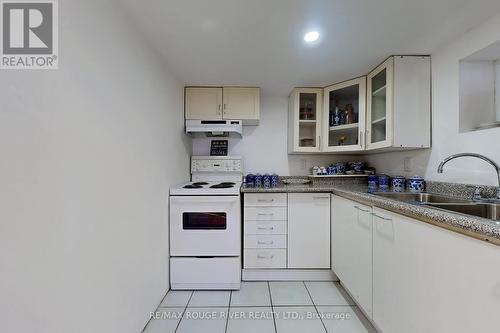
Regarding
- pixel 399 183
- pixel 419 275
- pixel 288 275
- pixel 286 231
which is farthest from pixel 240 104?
pixel 419 275

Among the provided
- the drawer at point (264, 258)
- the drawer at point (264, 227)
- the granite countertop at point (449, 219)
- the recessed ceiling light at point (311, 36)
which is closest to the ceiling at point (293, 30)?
the recessed ceiling light at point (311, 36)

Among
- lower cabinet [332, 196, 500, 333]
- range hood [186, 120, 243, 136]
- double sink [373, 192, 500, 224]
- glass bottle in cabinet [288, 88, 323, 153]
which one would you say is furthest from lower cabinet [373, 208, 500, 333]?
range hood [186, 120, 243, 136]

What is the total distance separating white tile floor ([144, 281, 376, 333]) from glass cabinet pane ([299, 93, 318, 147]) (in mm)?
1508

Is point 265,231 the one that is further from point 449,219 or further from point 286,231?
point 449,219

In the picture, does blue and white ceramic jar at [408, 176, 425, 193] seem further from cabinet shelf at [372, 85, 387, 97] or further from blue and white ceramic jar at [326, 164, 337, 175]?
blue and white ceramic jar at [326, 164, 337, 175]

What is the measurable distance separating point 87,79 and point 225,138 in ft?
6.12

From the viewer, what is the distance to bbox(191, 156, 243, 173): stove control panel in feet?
8.82

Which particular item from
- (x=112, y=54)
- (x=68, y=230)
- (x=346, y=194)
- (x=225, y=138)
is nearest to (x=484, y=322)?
(x=346, y=194)

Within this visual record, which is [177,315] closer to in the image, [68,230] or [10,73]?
[68,230]

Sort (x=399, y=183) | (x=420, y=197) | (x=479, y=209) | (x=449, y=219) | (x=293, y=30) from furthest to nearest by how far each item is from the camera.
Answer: (x=399, y=183) → (x=420, y=197) → (x=293, y=30) → (x=479, y=209) → (x=449, y=219)

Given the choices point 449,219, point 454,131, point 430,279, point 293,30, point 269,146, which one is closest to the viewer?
point 449,219

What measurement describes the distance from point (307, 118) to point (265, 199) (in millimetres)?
1084

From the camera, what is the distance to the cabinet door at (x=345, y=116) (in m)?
2.22

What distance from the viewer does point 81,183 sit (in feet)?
3.13
